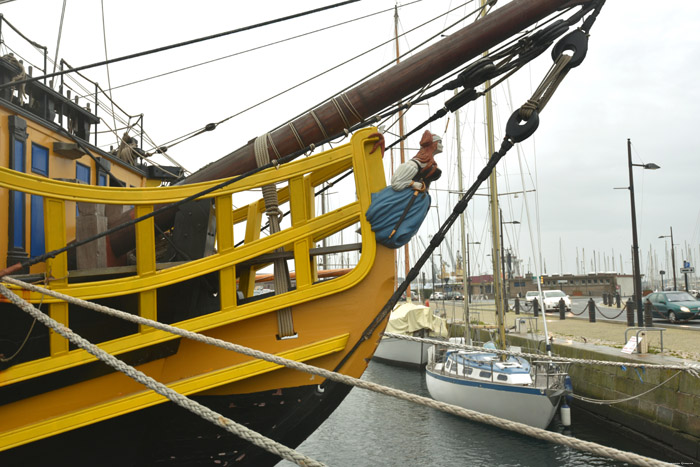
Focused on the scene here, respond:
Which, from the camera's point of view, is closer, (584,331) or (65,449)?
(65,449)

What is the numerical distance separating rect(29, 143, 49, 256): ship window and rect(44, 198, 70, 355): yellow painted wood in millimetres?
908

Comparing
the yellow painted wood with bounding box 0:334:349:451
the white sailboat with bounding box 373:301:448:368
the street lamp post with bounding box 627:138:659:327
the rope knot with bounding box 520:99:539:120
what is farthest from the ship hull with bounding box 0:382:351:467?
the white sailboat with bounding box 373:301:448:368

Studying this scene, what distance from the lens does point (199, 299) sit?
401 cm

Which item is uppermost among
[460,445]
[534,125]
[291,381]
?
[534,125]

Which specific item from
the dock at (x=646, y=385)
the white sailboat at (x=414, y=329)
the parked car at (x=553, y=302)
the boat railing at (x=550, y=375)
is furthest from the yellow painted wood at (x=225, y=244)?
the parked car at (x=553, y=302)

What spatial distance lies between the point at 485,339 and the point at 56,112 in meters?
17.3

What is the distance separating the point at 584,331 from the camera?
658 inches

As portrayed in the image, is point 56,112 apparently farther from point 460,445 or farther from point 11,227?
point 460,445

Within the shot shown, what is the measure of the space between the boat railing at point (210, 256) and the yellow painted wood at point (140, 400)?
298mm

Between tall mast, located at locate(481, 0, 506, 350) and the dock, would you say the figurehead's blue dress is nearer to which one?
the dock

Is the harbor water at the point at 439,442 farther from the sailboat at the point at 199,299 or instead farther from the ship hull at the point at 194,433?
the sailboat at the point at 199,299

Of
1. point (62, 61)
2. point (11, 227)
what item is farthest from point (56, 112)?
point (11, 227)

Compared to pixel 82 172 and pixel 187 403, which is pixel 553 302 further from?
pixel 187 403

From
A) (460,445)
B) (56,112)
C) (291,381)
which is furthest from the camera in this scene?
(460,445)
